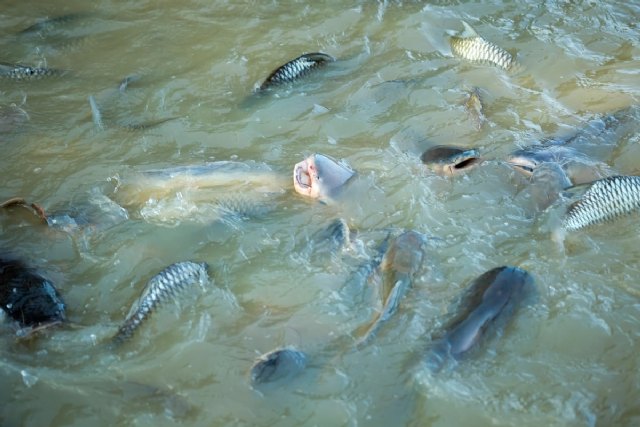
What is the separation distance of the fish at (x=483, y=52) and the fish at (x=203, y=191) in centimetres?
222

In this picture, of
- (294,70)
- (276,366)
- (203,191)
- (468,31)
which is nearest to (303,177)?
(203,191)

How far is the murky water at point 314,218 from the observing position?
10.3 feet

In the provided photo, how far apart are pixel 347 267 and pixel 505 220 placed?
1084mm

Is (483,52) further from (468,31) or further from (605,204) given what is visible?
(605,204)

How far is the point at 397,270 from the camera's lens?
368 centimetres

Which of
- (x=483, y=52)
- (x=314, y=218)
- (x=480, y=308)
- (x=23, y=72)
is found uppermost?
(x=483, y=52)

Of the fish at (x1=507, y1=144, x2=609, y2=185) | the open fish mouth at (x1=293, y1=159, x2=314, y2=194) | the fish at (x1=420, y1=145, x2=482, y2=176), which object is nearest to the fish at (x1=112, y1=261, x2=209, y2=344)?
the open fish mouth at (x1=293, y1=159, x2=314, y2=194)

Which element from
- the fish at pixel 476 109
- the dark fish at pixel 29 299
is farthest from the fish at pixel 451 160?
the dark fish at pixel 29 299

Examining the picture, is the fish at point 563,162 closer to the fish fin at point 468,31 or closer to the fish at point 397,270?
the fish at point 397,270

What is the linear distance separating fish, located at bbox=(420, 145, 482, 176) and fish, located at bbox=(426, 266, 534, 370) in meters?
0.99

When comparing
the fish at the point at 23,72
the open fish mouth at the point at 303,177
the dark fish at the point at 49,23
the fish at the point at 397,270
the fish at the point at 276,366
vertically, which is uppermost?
the dark fish at the point at 49,23

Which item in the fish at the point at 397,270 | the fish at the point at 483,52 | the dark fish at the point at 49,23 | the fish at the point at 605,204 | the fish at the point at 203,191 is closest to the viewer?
the fish at the point at 397,270

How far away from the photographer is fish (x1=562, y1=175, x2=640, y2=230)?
3898 millimetres

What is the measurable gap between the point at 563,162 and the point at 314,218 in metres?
1.72
